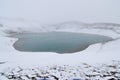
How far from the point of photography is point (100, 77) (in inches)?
558

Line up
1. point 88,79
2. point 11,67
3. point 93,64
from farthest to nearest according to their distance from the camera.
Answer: point 93,64 < point 11,67 < point 88,79

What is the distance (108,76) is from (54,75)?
190 inches

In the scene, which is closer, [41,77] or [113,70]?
[41,77]

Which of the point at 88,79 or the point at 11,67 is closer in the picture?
the point at 88,79

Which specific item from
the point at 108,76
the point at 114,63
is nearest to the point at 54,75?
Result: the point at 108,76

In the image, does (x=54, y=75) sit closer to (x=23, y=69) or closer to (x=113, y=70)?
(x=23, y=69)

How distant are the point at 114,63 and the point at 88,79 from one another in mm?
5926

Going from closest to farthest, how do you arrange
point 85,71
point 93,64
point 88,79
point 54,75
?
point 88,79, point 54,75, point 85,71, point 93,64

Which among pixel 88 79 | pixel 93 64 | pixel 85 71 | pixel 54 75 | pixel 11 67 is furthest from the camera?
pixel 93 64

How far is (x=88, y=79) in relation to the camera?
45.0 feet

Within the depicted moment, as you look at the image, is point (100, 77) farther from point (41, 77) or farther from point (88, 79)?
point (41, 77)

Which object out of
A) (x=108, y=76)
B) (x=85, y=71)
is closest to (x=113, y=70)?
(x=108, y=76)

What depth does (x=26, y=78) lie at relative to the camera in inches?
555

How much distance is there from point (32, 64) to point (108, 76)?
847 cm
